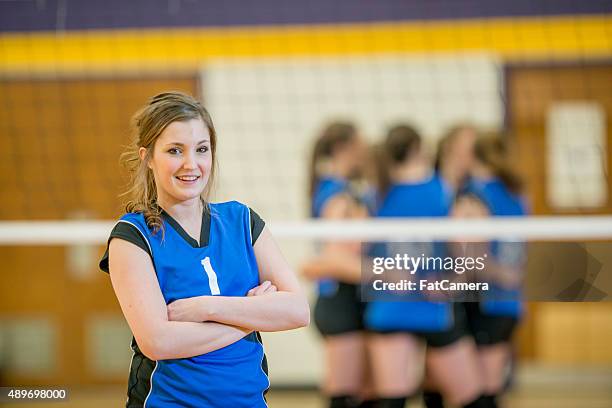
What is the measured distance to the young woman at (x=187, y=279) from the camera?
153 cm

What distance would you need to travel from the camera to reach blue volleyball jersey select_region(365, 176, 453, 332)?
3.21 metres

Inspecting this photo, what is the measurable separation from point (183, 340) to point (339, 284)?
1920 mm

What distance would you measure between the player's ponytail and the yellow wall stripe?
0.71m

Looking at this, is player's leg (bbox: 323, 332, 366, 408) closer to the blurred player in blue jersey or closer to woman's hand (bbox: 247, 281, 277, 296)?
the blurred player in blue jersey

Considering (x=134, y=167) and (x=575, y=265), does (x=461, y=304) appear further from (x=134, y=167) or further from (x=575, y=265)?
(x=134, y=167)

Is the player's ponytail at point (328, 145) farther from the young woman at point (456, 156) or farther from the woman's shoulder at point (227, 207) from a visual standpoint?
the woman's shoulder at point (227, 207)

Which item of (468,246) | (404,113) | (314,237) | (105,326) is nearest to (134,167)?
(314,237)

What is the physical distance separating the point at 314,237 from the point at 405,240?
35 cm

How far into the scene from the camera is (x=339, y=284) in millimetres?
3424

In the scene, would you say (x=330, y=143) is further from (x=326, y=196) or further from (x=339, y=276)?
(x=339, y=276)

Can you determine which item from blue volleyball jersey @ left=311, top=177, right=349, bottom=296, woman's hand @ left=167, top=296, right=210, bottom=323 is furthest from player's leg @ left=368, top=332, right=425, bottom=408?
woman's hand @ left=167, top=296, right=210, bottom=323

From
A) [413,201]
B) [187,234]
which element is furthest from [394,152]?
[187,234]

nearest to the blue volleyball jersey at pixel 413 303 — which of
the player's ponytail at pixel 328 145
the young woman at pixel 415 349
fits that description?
the young woman at pixel 415 349

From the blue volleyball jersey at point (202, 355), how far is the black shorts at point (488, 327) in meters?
2.09
